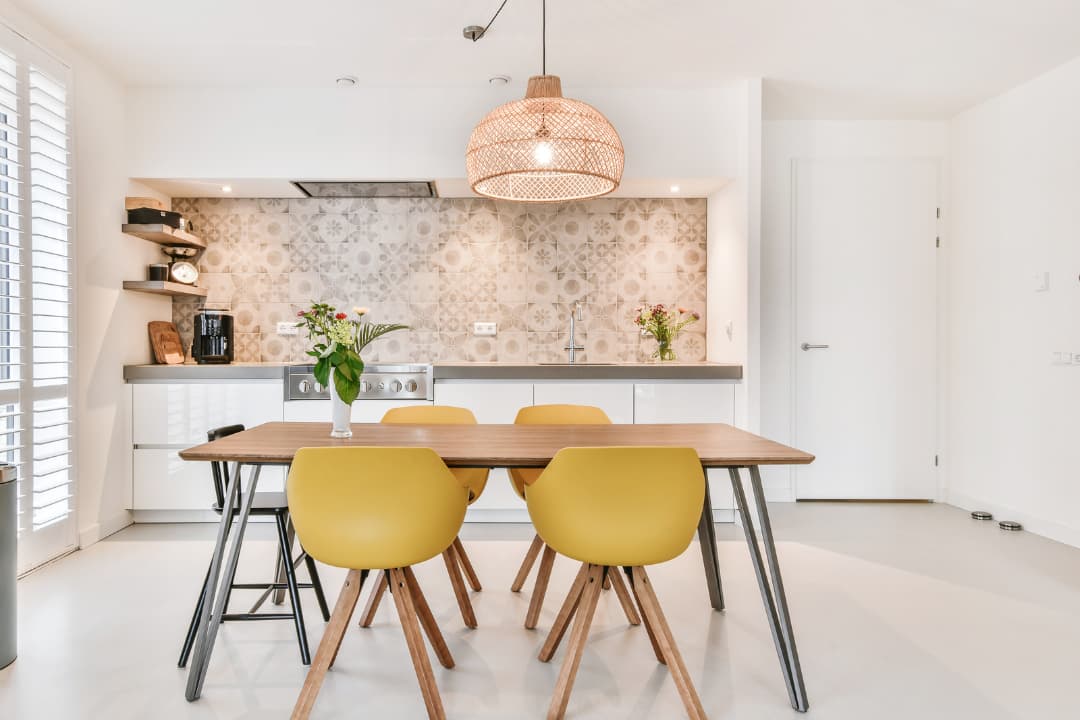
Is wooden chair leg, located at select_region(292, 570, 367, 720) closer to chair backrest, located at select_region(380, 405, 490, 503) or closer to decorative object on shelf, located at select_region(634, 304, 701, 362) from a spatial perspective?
chair backrest, located at select_region(380, 405, 490, 503)

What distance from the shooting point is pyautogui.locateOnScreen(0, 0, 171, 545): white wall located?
321cm

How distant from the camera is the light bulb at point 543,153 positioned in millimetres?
2193

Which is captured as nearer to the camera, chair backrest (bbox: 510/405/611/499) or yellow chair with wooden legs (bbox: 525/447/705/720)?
yellow chair with wooden legs (bbox: 525/447/705/720)

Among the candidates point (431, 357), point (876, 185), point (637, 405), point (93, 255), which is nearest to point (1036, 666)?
point (637, 405)

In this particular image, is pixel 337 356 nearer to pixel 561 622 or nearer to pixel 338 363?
pixel 338 363

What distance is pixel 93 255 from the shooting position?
3.30 m

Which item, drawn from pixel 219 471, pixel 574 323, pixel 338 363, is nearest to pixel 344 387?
pixel 338 363

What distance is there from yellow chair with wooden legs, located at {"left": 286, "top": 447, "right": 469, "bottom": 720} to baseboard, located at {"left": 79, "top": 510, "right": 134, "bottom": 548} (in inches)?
89.1

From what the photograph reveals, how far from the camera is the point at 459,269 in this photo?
14.1 feet

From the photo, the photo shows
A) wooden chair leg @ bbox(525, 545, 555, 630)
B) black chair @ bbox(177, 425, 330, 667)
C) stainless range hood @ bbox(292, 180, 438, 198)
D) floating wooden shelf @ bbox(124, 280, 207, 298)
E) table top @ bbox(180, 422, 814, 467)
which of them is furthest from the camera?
stainless range hood @ bbox(292, 180, 438, 198)

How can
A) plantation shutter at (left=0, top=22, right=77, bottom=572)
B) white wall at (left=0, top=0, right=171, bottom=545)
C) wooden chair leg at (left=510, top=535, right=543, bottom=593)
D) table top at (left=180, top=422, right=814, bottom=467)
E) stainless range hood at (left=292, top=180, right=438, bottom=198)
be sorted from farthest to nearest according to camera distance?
1. stainless range hood at (left=292, top=180, right=438, bottom=198)
2. white wall at (left=0, top=0, right=171, bottom=545)
3. plantation shutter at (left=0, top=22, right=77, bottom=572)
4. wooden chair leg at (left=510, top=535, right=543, bottom=593)
5. table top at (left=180, top=422, right=814, bottom=467)

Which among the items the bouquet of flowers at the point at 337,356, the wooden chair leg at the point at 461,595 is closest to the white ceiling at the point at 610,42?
the bouquet of flowers at the point at 337,356

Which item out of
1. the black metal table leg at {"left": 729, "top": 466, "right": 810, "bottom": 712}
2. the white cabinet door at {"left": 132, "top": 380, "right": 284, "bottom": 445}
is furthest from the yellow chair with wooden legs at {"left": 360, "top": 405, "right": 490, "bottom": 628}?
the white cabinet door at {"left": 132, "top": 380, "right": 284, "bottom": 445}

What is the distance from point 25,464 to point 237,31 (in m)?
2.17
